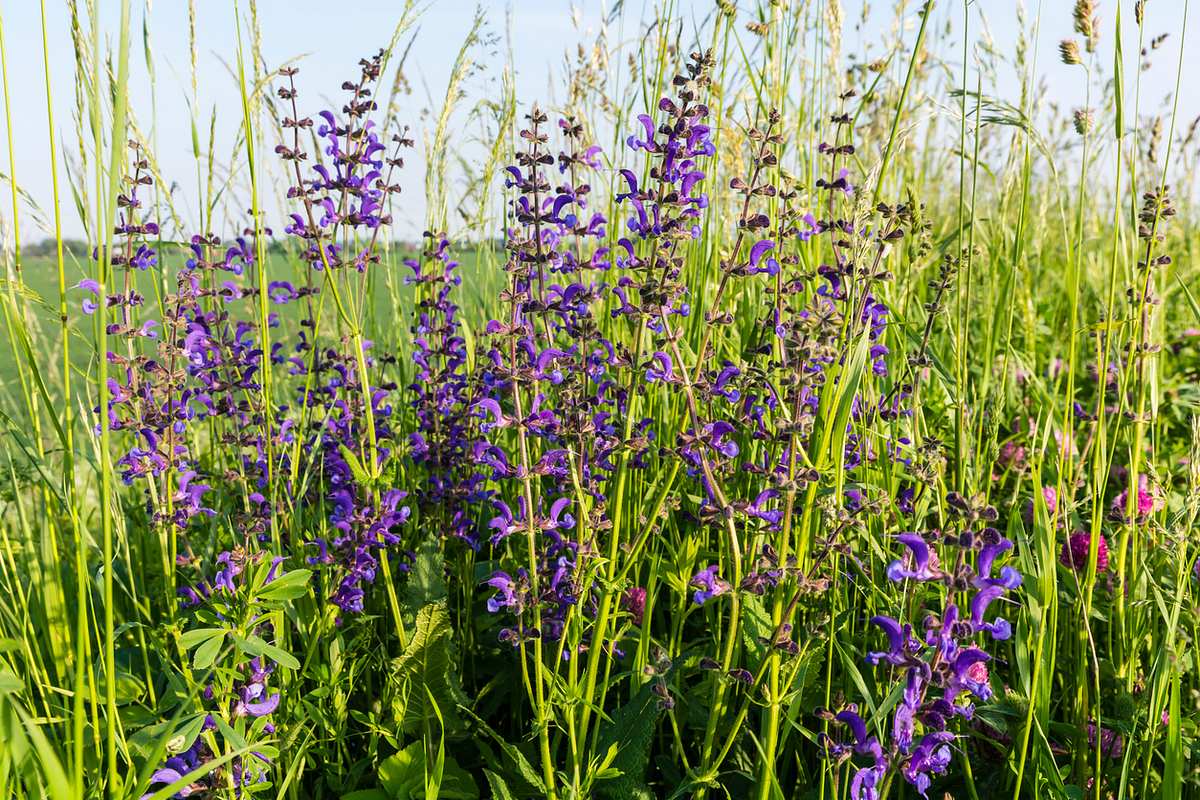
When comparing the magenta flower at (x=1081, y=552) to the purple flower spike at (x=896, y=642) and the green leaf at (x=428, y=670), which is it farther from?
the green leaf at (x=428, y=670)

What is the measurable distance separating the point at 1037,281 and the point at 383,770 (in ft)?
15.1

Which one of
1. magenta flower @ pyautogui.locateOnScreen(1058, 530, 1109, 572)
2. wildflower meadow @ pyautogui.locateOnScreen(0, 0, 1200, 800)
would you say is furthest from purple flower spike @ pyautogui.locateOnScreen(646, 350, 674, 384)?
magenta flower @ pyautogui.locateOnScreen(1058, 530, 1109, 572)

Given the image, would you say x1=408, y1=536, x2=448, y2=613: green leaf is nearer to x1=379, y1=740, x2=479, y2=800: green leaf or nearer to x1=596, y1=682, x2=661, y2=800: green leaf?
x1=379, y1=740, x2=479, y2=800: green leaf

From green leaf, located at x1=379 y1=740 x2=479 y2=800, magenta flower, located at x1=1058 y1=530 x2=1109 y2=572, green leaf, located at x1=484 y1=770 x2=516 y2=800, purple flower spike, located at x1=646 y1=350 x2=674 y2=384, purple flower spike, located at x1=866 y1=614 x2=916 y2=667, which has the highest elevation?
purple flower spike, located at x1=646 y1=350 x2=674 y2=384

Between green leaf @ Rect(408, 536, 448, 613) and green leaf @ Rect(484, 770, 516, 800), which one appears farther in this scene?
green leaf @ Rect(408, 536, 448, 613)

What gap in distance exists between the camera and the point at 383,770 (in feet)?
6.64

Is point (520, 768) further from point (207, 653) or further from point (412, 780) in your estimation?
point (207, 653)

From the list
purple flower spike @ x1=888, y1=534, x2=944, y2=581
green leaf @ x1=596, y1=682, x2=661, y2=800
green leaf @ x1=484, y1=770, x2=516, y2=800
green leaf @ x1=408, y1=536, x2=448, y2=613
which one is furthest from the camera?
green leaf @ x1=408, y1=536, x2=448, y2=613

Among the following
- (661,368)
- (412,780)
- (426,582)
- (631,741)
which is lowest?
A: (412,780)

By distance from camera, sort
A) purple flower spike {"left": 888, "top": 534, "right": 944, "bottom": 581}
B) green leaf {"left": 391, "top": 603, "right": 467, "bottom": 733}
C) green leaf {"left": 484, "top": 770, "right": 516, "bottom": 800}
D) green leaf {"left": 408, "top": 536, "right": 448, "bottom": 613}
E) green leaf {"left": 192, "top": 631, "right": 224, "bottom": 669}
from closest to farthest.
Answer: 1. purple flower spike {"left": 888, "top": 534, "right": 944, "bottom": 581}
2. green leaf {"left": 192, "top": 631, "right": 224, "bottom": 669}
3. green leaf {"left": 484, "top": 770, "right": 516, "bottom": 800}
4. green leaf {"left": 391, "top": 603, "right": 467, "bottom": 733}
5. green leaf {"left": 408, "top": 536, "right": 448, "bottom": 613}

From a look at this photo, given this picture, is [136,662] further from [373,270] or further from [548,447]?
[373,270]

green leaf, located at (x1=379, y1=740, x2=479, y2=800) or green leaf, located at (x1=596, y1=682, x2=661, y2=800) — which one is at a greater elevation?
green leaf, located at (x1=596, y1=682, x2=661, y2=800)

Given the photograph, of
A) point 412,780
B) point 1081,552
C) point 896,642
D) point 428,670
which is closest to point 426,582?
point 428,670

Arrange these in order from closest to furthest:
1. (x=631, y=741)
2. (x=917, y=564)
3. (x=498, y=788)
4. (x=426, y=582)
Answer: (x=917, y=564) → (x=498, y=788) → (x=631, y=741) → (x=426, y=582)
